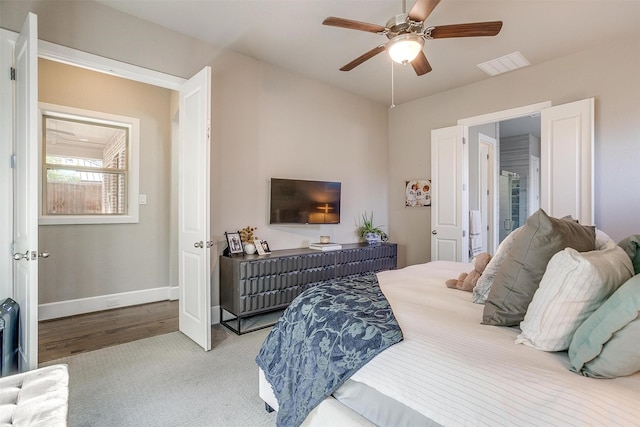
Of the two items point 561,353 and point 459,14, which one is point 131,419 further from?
point 459,14

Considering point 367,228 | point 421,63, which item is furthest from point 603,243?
point 367,228

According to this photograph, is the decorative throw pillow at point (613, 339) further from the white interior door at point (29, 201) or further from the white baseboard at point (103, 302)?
the white baseboard at point (103, 302)

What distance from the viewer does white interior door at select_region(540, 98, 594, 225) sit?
10.5ft

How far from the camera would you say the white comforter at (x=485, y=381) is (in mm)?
827

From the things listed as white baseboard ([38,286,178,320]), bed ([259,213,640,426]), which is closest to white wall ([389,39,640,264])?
bed ([259,213,640,426])

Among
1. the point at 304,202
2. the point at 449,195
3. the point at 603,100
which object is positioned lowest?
the point at 304,202

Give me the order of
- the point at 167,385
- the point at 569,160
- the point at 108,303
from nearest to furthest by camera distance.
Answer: the point at 167,385 → the point at 569,160 → the point at 108,303

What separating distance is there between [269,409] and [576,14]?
157 inches

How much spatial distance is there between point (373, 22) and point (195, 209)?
2383 millimetres

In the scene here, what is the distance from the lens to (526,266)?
130cm

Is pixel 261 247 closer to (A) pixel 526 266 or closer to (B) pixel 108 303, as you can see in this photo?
(B) pixel 108 303

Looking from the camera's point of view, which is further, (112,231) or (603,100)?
(112,231)

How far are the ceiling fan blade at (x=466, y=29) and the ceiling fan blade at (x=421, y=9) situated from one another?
0.16 metres

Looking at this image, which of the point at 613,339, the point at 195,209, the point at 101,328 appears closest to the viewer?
the point at 613,339
